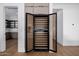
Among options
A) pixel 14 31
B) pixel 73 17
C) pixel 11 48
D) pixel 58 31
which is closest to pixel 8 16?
pixel 14 31

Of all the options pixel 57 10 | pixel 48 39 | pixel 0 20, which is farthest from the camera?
pixel 48 39

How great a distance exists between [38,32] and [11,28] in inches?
49.5

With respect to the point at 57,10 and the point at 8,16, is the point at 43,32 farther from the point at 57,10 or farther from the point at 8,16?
the point at 8,16

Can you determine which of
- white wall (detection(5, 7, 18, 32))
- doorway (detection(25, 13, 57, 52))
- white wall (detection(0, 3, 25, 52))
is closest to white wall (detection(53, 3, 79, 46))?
doorway (detection(25, 13, 57, 52))

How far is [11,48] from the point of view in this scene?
4969mm

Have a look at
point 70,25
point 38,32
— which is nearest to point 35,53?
point 38,32

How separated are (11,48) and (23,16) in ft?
4.37

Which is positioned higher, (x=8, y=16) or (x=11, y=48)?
(x=8, y=16)

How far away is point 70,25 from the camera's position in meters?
4.59

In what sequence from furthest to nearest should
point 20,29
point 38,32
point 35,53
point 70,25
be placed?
point 38,32, point 20,29, point 35,53, point 70,25

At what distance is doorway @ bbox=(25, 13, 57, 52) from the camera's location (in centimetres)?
521

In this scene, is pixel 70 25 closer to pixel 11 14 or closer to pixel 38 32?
pixel 38 32

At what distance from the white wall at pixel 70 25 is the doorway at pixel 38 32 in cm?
54

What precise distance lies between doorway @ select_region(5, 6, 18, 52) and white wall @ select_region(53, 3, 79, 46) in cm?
155
